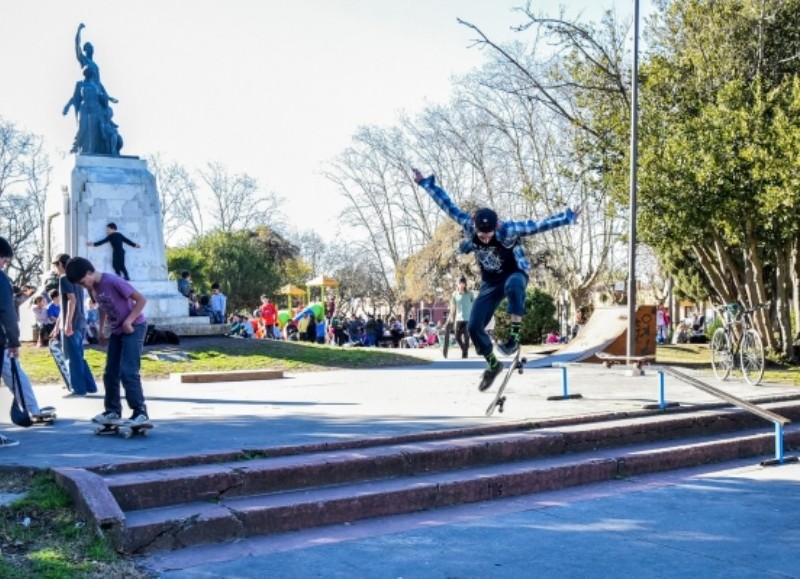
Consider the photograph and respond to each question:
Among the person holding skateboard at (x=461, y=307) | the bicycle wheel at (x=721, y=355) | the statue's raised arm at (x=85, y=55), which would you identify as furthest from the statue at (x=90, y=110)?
the bicycle wheel at (x=721, y=355)

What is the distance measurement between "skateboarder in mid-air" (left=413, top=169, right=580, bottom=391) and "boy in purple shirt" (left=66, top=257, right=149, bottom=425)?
3.00 metres

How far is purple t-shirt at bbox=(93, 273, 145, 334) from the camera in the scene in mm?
7914

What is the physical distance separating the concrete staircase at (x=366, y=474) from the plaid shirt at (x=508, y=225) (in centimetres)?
180

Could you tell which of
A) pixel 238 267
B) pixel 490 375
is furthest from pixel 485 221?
pixel 238 267

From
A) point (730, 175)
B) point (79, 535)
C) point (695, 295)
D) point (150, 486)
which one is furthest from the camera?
point (695, 295)

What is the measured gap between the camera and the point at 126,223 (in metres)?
23.4

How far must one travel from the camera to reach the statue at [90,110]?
23.6m

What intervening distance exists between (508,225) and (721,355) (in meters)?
7.65

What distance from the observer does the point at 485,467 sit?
7.41 m

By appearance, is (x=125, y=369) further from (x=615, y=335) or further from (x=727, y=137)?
(x=727, y=137)

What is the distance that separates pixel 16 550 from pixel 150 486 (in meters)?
1.01

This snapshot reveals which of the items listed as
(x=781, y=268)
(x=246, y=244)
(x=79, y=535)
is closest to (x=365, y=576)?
(x=79, y=535)

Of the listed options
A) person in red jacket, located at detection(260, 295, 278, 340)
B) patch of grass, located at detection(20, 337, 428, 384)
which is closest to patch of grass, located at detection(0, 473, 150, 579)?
patch of grass, located at detection(20, 337, 428, 384)

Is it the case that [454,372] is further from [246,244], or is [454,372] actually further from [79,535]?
[246,244]
